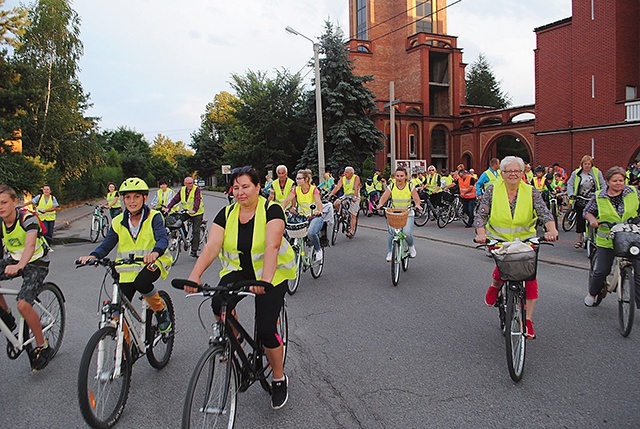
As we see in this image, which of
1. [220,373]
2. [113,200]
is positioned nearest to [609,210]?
[220,373]

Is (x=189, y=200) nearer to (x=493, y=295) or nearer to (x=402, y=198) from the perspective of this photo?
(x=402, y=198)

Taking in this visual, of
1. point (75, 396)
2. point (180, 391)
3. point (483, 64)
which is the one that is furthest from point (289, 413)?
point (483, 64)

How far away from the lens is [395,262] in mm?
Answer: 7984

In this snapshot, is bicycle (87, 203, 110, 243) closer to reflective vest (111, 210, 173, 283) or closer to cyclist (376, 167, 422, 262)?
cyclist (376, 167, 422, 262)

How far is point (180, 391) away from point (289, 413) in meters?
1.05

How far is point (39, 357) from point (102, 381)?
66.1 inches

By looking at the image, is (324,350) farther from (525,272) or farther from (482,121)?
(482,121)

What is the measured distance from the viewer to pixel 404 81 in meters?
44.5

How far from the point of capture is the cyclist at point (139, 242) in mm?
4250

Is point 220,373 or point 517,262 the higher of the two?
point 517,262

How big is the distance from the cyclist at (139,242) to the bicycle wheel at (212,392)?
1.36m

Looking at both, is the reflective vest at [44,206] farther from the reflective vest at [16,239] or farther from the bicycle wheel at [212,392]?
the bicycle wheel at [212,392]

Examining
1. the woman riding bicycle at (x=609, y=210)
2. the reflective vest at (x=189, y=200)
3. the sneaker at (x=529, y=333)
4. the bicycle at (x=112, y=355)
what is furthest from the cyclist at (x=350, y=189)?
the bicycle at (x=112, y=355)

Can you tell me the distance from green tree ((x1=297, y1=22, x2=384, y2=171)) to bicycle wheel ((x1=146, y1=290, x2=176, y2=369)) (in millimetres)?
29051
